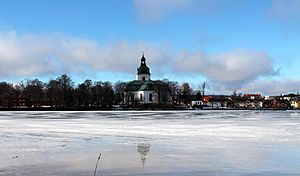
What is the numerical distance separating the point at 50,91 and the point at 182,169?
77195 mm

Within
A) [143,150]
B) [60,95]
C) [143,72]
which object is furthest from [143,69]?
[143,150]

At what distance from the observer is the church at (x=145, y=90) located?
96000 millimetres

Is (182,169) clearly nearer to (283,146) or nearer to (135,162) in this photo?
(135,162)

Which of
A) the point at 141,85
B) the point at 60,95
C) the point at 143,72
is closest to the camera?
the point at 60,95

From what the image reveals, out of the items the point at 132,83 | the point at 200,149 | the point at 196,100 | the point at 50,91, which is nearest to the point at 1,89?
the point at 50,91

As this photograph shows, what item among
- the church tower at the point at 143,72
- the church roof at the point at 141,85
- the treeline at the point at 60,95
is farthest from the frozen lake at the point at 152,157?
the church tower at the point at 143,72

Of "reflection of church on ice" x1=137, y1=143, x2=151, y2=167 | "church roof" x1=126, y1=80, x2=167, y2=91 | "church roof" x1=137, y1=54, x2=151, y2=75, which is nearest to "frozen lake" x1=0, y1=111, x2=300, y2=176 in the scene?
"reflection of church on ice" x1=137, y1=143, x2=151, y2=167

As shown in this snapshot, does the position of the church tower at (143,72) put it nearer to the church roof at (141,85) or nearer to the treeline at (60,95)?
the church roof at (141,85)

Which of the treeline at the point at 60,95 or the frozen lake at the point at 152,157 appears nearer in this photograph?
the frozen lake at the point at 152,157

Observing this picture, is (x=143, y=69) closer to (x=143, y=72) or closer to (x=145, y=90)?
(x=143, y=72)

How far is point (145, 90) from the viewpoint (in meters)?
111

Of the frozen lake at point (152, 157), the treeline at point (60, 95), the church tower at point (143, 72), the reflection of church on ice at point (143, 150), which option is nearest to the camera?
the frozen lake at point (152, 157)

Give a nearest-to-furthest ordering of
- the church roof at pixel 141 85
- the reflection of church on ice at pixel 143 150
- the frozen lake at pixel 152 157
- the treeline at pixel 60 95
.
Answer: the frozen lake at pixel 152 157, the reflection of church on ice at pixel 143 150, the treeline at pixel 60 95, the church roof at pixel 141 85

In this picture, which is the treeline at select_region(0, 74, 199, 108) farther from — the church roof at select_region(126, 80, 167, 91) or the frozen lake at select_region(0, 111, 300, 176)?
the frozen lake at select_region(0, 111, 300, 176)
